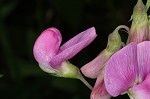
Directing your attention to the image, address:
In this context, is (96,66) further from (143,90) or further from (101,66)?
(143,90)

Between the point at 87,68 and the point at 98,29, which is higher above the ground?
the point at 87,68

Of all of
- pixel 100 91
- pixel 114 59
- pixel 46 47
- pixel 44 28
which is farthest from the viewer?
pixel 44 28

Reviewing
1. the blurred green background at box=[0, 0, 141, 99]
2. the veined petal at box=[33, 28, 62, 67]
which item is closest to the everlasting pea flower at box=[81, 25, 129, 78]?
the veined petal at box=[33, 28, 62, 67]

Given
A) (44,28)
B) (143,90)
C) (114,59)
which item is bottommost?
(44,28)

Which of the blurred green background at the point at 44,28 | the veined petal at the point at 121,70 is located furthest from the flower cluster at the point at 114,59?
the blurred green background at the point at 44,28

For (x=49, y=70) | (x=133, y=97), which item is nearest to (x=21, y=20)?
(x=49, y=70)

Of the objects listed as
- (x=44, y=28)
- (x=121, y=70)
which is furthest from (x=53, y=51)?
(x=44, y=28)

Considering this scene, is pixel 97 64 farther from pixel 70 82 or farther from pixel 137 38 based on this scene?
pixel 70 82
